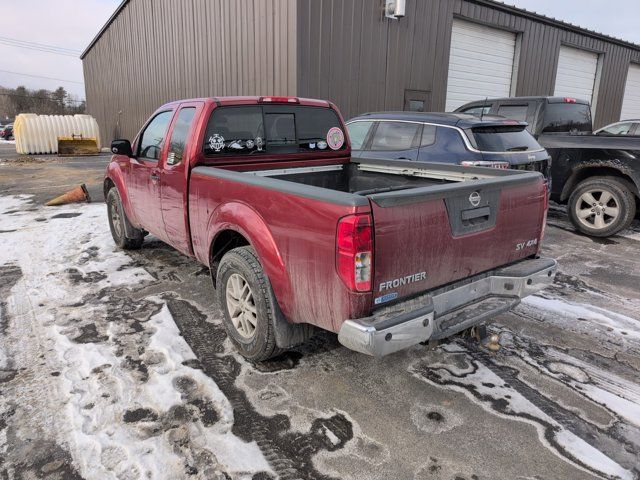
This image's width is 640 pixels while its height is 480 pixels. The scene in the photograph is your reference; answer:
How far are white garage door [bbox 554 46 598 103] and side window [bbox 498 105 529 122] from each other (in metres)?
9.64

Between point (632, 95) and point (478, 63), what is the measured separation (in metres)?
11.3

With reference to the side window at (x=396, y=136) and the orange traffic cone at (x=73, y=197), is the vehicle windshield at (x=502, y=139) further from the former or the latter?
the orange traffic cone at (x=73, y=197)

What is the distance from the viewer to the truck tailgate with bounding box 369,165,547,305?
235 centimetres

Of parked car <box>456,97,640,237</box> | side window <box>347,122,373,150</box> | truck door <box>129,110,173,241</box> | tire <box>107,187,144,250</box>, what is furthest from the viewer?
side window <box>347,122,373,150</box>

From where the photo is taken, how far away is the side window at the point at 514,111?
8.05m

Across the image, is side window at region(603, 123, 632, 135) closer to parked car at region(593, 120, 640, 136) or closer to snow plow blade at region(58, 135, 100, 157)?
parked car at region(593, 120, 640, 136)

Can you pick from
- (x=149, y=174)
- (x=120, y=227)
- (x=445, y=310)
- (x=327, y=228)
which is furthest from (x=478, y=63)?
(x=327, y=228)

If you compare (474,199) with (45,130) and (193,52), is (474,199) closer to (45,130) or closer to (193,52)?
(193,52)

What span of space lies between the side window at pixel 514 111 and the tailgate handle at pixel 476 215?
6.09 m

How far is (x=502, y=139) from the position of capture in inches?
234

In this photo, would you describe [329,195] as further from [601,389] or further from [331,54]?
[331,54]

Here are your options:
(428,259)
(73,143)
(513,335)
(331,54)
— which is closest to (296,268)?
(428,259)

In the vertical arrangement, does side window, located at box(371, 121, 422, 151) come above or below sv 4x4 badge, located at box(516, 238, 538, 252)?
above

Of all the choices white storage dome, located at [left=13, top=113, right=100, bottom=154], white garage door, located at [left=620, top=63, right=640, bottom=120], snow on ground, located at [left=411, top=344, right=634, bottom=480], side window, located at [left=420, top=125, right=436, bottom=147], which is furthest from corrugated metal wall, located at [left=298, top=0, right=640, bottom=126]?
white storage dome, located at [left=13, top=113, right=100, bottom=154]
